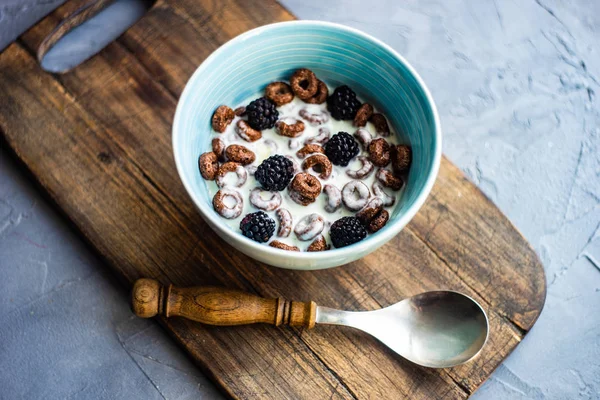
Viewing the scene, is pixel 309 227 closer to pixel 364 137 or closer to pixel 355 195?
pixel 355 195

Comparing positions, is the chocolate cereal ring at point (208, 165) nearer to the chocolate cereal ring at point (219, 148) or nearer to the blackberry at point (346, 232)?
the chocolate cereal ring at point (219, 148)

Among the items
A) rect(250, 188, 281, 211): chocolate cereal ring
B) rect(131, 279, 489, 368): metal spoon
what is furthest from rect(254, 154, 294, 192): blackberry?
rect(131, 279, 489, 368): metal spoon

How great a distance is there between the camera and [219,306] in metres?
1.13

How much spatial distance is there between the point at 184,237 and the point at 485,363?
663mm

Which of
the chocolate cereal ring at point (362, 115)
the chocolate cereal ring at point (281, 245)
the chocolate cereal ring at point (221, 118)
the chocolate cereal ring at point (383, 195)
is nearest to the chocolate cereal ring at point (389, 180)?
the chocolate cereal ring at point (383, 195)

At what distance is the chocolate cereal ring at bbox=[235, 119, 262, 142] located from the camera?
3.87 ft

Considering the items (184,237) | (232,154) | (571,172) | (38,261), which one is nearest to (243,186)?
(232,154)

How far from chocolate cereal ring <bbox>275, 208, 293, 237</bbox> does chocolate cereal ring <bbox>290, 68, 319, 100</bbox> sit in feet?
0.85

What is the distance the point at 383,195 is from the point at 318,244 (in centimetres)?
16

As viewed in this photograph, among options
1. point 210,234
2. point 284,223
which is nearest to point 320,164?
point 284,223

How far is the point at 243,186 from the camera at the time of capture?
1152 millimetres

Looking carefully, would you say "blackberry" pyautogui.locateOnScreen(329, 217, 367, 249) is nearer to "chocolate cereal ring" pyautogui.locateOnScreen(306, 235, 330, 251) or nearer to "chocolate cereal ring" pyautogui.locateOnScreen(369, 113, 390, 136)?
"chocolate cereal ring" pyautogui.locateOnScreen(306, 235, 330, 251)

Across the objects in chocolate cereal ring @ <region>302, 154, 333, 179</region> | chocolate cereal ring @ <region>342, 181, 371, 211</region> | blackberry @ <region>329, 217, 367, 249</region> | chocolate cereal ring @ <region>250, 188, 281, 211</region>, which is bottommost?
blackberry @ <region>329, 217, 367, 249</region>

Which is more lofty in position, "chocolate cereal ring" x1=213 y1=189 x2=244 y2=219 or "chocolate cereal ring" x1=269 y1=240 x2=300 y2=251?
"chocolate cereal ring" x1=213 y1=189 x2=244 y2=219
